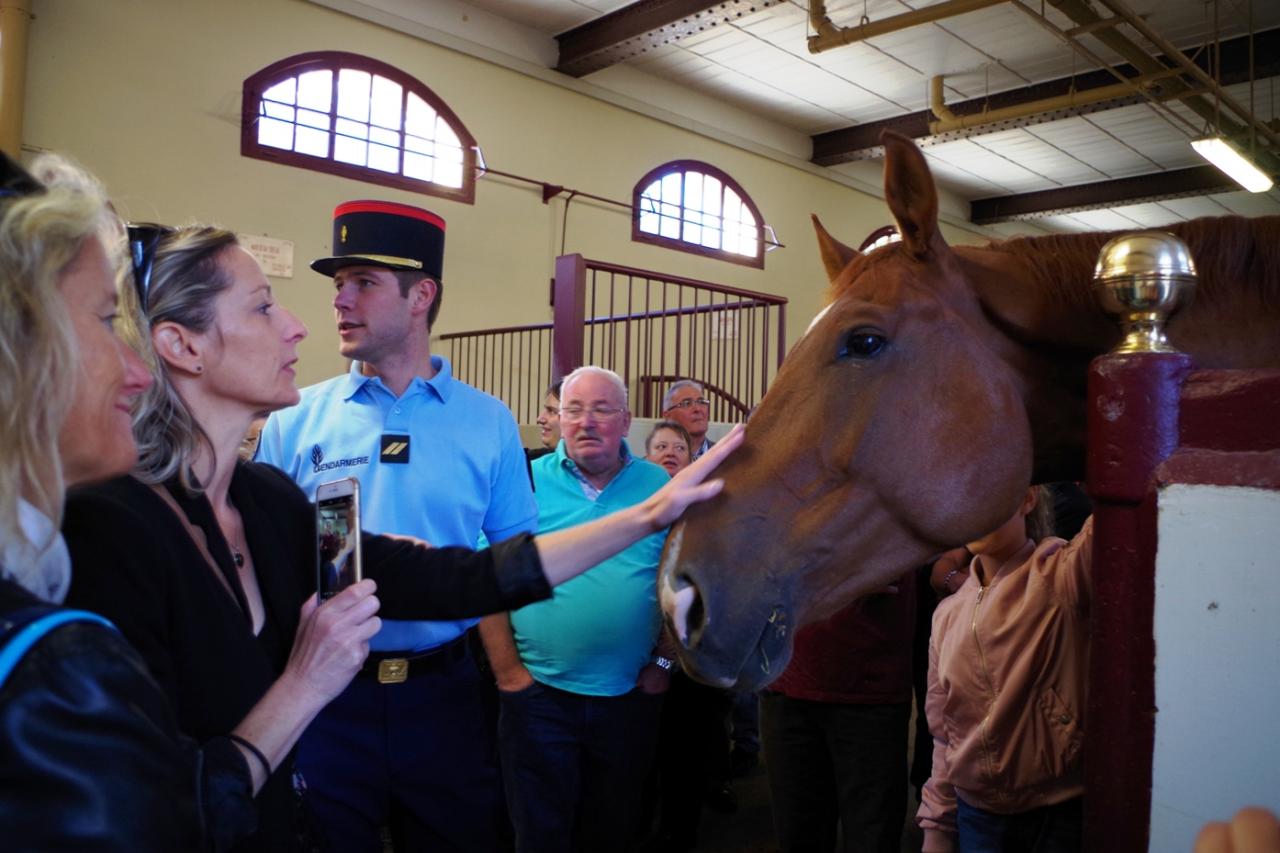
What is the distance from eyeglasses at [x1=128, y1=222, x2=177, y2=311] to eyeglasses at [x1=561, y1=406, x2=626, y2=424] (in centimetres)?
156

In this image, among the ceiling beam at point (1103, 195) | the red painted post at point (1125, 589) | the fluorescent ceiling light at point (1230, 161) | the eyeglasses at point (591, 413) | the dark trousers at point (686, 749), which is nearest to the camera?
the red painted post at point (1125, 589)

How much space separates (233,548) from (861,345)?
1026 mm

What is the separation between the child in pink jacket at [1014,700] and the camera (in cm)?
157

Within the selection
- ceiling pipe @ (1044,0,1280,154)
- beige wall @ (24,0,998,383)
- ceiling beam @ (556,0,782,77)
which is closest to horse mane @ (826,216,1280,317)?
beige wall @ (24,0,998,383)

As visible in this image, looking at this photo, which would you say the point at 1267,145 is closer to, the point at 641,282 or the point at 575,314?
the point at 641,282

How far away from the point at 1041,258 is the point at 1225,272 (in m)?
0.26

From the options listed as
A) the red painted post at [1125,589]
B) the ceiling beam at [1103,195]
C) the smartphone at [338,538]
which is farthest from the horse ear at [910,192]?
the ceiling beam at [1103,195]

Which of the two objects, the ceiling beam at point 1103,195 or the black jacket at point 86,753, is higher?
the ceiling beam at point 1103,195

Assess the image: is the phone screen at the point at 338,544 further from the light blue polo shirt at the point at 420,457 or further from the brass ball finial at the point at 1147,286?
the brass ball finial at the point at 1147,286

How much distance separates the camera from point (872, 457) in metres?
1.31

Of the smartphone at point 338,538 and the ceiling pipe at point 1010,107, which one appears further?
the ceiling pipe at point 1010,107

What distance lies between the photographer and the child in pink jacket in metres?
1.57

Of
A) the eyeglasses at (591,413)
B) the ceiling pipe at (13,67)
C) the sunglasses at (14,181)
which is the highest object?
the ceiling pipe at (13,67)

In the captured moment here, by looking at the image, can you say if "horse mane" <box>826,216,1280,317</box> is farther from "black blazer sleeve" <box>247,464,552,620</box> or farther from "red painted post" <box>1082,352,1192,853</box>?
"black blazer sleeve" <box>247,464,552,620</box>
